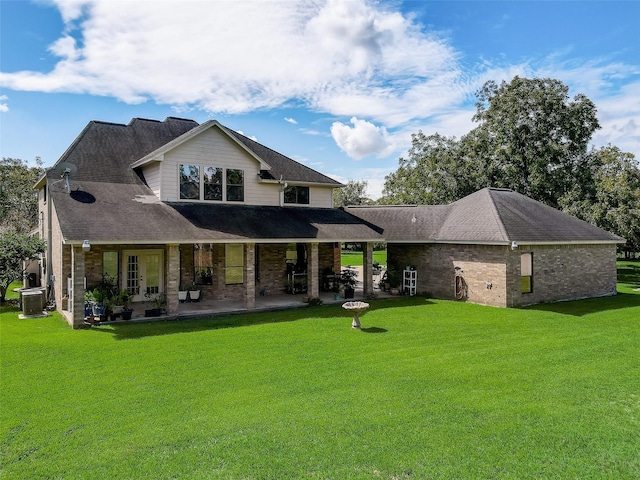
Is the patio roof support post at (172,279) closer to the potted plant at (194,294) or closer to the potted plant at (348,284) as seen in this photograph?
the potted plant at (194,294)

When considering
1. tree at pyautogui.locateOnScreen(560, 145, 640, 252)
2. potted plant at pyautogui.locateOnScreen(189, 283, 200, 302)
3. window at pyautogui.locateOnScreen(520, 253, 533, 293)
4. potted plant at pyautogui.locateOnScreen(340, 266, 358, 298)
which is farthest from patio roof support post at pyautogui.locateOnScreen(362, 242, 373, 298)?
tree at pyautogui.locateOnScreen(560, 145, 640, 252)

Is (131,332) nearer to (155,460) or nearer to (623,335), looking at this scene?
(155,460)

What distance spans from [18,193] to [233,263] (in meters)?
32.4

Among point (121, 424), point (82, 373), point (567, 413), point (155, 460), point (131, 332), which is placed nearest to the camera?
point (155, 460)

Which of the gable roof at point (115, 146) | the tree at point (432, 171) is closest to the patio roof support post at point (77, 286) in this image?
the gable roof at point (115, 146)

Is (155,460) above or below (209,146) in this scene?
below

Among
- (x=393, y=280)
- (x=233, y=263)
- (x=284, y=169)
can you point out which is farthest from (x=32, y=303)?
(x=393, y=280)

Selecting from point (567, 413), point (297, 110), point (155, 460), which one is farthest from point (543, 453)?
point (297, 110)

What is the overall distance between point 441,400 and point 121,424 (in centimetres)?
540

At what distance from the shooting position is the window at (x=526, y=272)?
57.2 feet

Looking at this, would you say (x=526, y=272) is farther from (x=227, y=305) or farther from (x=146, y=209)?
(x=146, y=209)

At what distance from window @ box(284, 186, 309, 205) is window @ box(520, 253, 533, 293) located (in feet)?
33.4

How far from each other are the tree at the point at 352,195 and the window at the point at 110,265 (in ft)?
162

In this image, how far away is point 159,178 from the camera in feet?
54.5
